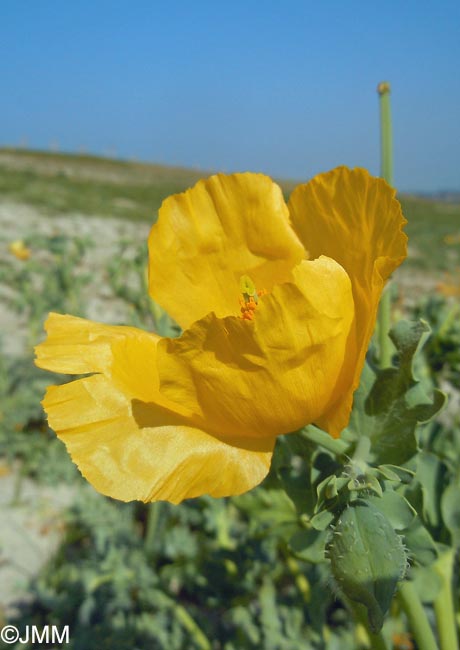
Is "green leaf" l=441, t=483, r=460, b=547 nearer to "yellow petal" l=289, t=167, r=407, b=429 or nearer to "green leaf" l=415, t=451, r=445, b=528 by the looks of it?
"green leaf" l=415, t=451, r=445, b=528

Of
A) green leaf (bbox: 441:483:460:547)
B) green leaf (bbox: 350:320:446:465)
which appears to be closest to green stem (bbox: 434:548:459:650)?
green leaf (bbox: 441:483:460:547)

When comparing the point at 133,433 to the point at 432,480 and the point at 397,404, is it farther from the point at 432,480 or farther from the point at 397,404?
the point at 432,480

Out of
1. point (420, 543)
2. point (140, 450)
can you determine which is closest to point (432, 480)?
point (420, 543)

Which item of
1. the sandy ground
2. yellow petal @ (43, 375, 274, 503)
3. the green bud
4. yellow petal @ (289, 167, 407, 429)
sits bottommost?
the sandy ground

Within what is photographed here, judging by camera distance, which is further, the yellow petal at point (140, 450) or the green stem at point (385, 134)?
the green stem at point (385, 134)

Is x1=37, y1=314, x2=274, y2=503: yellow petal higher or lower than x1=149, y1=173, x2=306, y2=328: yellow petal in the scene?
lower

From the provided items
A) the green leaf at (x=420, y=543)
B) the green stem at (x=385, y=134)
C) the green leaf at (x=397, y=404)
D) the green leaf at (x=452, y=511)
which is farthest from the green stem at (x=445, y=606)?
the green stem at (x=385, y=134)

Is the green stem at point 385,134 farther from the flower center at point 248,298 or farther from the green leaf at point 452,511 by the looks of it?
the green leaf at point 452,511
